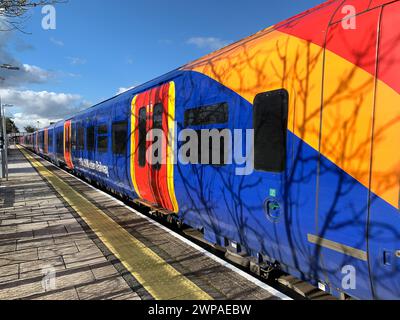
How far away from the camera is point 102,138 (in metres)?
10.6

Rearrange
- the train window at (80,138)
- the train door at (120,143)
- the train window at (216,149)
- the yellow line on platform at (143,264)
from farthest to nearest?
the train window at (80,138), the train door at (120,143), the train window at (216,149), the yellow line on platform at (143,264)

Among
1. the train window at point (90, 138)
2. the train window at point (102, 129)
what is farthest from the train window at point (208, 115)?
the train window at point (90, 138)

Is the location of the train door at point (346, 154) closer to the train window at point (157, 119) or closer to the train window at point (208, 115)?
the train window at point (208, 115)

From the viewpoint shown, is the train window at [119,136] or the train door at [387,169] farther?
the train window at [119,136]

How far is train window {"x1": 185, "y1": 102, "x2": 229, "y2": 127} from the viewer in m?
4.37

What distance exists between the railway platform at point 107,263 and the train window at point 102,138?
2.66 metres

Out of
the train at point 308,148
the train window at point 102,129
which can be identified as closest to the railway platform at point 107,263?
the train at point 308,148

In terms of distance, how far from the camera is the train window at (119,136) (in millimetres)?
8516

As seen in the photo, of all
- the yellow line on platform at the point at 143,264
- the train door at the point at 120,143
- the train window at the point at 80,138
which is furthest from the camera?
the train window at the point at 80,138

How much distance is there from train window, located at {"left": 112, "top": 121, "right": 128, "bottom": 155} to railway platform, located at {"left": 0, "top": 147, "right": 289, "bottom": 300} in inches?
65.7

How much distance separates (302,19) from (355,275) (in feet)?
7.99

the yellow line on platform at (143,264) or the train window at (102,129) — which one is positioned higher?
the train window at (102,129)

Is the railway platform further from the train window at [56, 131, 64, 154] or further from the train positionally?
the train window at [56, 131, 64, 154]

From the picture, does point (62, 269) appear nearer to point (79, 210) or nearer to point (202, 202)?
point (202, 202)
